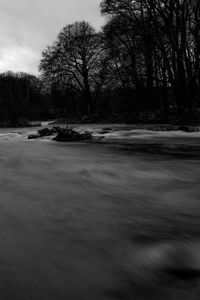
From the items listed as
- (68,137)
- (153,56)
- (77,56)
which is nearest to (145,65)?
(153,56)

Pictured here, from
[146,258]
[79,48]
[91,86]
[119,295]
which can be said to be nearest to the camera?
[119,295]

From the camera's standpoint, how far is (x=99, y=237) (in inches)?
81.3

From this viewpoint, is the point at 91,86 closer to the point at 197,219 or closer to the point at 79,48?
the point at 79,48

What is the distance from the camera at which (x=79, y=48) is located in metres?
27.9

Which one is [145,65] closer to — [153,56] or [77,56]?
[153,56]

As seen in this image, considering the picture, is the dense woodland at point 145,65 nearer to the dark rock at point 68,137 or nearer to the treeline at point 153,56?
the treeline at point 153,56

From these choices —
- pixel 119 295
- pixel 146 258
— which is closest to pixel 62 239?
pixel 146 258

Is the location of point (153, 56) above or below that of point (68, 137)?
above

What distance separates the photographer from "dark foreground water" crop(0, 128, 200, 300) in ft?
4.78

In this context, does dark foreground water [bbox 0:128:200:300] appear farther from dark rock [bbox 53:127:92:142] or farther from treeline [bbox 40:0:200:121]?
treeline [bbox 40:0:200:121]

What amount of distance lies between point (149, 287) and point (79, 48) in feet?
94.2

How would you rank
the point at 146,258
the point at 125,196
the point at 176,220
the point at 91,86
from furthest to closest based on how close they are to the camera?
1. the point at 91,86
2. the point at 125,196
3. the point at 176,220
4. the point at 146,258

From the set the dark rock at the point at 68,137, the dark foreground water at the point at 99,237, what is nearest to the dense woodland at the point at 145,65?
the dark rock at the point at 68,137

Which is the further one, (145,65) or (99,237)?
(145,65)
